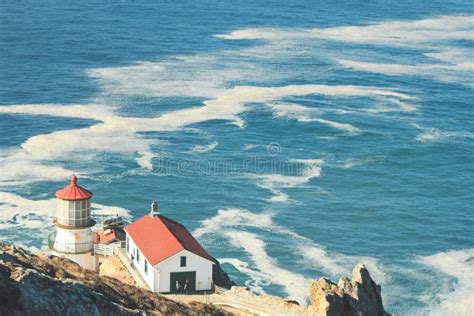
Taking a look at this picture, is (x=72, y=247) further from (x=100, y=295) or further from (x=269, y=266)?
(x=269, y=266)

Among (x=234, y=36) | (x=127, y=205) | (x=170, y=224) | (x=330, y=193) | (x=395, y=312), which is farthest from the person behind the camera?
(x=234, y=36)

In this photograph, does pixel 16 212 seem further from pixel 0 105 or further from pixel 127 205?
pixel 0 105

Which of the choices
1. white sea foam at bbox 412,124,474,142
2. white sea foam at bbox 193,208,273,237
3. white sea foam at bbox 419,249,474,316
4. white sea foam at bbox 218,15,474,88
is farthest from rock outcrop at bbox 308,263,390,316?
white sea foam at bbox 218,15,474,88

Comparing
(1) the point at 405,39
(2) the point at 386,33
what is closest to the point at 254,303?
(1) the point at 405,39

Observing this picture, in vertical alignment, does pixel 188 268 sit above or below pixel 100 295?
below

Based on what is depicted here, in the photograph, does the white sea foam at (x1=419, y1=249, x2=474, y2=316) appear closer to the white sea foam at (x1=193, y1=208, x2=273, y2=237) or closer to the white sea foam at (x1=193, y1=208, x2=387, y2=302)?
the white sea foam at (x1=193, y1=208, x2=387, y2=302)

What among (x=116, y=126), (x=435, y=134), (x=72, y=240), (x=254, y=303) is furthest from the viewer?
(x=435, y=134)

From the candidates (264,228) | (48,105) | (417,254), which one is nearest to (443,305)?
(417,254)

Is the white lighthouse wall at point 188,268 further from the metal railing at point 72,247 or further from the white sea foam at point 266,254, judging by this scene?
the white sea foam at point 266,254
